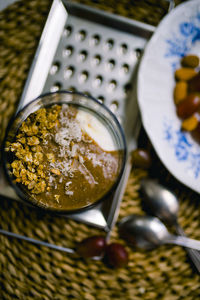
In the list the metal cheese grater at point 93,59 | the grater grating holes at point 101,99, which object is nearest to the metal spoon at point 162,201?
the metal cheese grater at point 93,59

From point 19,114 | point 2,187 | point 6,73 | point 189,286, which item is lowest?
point 189,286

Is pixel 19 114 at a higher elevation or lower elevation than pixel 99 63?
lower

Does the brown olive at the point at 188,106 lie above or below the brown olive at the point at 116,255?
above

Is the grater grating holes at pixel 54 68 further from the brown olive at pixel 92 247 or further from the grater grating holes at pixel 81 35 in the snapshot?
the brown olive at pixel 92 247

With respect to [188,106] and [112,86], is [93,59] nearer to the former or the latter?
[112,86]

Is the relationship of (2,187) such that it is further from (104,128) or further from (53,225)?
(104,128)

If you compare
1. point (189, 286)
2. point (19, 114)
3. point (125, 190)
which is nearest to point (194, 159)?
point (125, 190)

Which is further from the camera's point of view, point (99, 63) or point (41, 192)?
point (99, 63)

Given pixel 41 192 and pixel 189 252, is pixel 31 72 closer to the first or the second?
pixel 41 192
